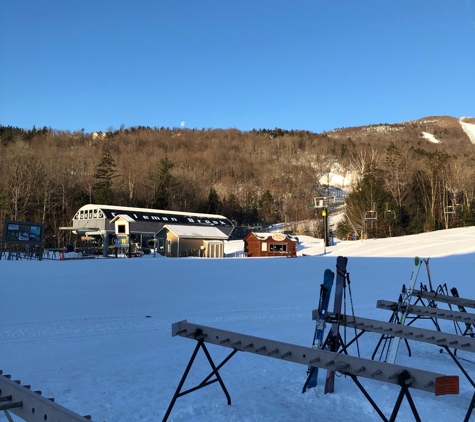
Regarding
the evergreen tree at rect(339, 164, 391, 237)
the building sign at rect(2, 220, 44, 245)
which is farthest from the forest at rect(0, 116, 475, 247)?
the building sign at rect(2, 220, 44, 245)

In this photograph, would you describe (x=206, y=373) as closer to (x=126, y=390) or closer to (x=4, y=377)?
(x=126, y=390)

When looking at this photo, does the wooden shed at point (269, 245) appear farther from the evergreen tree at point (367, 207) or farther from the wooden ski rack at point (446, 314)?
the wooden ski rack at point (446, 314)

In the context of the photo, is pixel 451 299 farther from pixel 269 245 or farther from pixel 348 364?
pixel 269 245

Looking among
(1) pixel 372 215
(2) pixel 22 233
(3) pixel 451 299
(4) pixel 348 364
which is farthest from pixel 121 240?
(4) pixel 348 364

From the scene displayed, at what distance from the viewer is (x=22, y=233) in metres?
30.5

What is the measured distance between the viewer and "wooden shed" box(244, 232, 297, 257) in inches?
1625

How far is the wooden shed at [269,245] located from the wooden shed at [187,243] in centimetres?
259

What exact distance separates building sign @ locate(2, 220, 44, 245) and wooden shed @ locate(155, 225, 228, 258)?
12.7 m

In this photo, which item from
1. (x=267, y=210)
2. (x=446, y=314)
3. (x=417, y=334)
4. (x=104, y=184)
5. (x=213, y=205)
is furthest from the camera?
(x=267, y=210)

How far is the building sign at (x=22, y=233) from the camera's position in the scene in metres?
29.6

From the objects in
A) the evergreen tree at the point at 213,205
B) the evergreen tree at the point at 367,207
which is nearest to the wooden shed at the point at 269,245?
the evergreen tree at the point at 367,207

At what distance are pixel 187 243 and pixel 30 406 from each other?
1546 inches

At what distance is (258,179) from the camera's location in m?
104

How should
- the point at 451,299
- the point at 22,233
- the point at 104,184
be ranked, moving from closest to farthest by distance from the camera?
the point at 451,299 → the point at 22,233 → the point at 104,184
